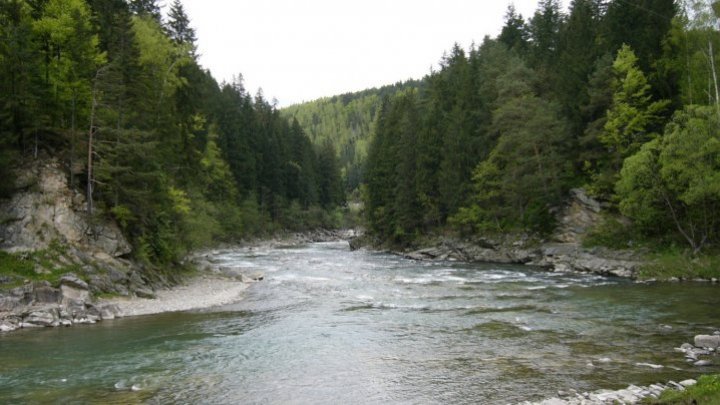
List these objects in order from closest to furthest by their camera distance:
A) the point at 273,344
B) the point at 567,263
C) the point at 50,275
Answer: the point at 273,344, the point at 50,275, the point at 567,263

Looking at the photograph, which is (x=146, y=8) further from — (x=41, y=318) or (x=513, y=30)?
(x=513, y=30)

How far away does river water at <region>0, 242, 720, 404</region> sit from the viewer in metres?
13.5

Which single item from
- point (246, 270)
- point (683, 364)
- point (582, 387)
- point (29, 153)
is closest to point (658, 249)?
point (683, 364)

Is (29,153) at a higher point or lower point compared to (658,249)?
higher

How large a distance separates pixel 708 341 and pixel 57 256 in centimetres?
2834

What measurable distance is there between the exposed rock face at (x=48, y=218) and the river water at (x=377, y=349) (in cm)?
711

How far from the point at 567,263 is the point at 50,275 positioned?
35356 mm

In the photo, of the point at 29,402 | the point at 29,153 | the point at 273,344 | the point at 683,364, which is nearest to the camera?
the point at 29,402

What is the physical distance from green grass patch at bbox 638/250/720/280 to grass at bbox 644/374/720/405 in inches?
945

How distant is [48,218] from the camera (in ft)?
88.2

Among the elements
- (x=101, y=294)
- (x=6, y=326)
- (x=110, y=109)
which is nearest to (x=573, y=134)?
(x=110, y=109)

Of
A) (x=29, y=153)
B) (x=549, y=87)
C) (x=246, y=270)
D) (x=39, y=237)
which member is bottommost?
(x=246, y=270)

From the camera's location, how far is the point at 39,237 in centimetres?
2588

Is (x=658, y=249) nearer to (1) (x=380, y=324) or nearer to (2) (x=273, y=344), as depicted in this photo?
(1) (x=380, y=324)
